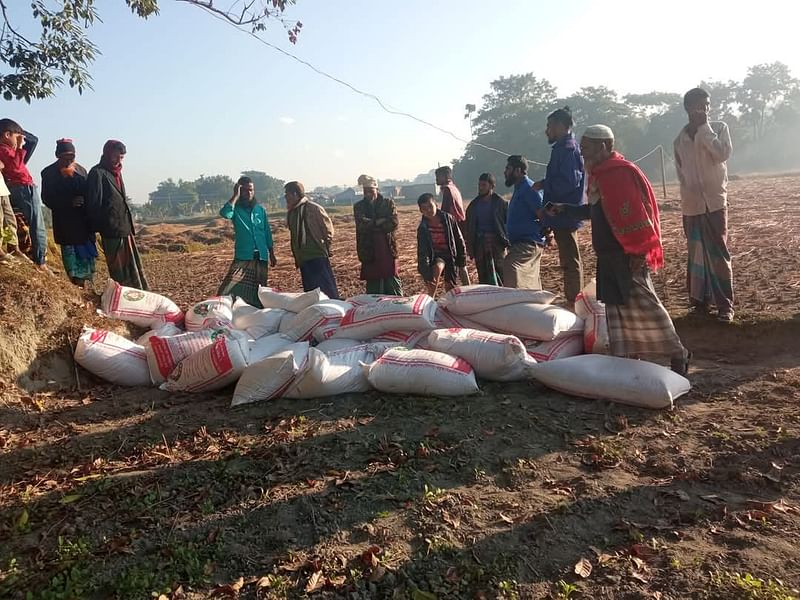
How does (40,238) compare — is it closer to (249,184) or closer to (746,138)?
(249,184)

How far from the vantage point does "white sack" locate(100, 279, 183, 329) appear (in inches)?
191

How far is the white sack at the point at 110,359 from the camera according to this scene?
163 inches

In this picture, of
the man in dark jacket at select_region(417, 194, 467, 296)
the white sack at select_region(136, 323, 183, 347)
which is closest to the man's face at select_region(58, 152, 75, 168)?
the white sack at select_region(136, 323, 183, 347)

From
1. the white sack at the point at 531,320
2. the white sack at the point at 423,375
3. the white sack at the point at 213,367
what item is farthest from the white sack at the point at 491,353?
the white sack at the point at 213,367

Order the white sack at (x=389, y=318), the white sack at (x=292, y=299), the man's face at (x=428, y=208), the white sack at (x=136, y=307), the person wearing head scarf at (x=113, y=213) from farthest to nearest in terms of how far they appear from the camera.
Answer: the man's face at (x=428, y=208), the person wearing head scarf at (x=113, y=213), the white sack at (x=292, y=299), the white sack at (x=136, y=307), the white sack at (x=389, y=318)

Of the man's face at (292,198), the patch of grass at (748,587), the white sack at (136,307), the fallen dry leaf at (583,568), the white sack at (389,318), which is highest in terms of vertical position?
the man's face at (292,198)

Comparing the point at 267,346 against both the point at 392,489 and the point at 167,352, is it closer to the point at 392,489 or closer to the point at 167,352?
the point at 167,352

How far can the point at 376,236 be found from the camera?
18.8 ft

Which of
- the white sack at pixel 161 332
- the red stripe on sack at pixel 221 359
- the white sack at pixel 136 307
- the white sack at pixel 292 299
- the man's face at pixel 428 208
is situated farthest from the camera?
the man's face at pixel 428 208

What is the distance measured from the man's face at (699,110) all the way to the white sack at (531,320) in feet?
6.40

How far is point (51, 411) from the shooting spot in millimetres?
3736

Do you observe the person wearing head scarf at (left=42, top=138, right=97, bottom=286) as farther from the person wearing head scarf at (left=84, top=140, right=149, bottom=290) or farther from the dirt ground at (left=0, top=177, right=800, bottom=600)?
the dirt ground at (left=0, top=177, right=800, bottom=600)

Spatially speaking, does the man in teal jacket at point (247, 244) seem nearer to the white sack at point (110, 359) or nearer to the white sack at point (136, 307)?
the white sack at point (136, 307)

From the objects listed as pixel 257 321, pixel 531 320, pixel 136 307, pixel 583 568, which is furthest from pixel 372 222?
pixel 583 568
